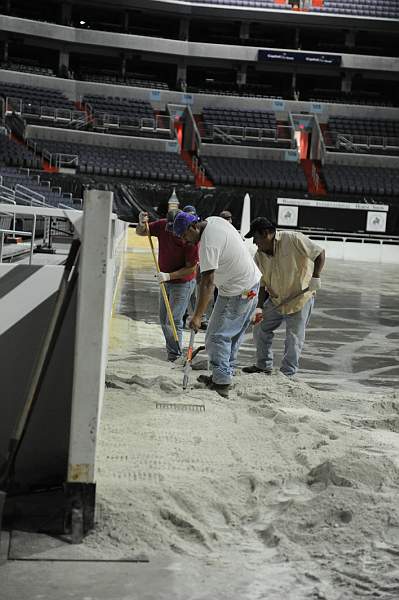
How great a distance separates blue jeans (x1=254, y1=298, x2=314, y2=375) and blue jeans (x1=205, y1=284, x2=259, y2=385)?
3.15 feet

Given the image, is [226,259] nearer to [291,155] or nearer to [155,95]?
[291,155]

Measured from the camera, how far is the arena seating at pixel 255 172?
1426 inches

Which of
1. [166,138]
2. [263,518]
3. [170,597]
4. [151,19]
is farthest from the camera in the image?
[151,19]

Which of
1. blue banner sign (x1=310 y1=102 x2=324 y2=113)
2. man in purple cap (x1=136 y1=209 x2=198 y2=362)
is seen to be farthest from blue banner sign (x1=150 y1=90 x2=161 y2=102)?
man in purple cap (x1=136 y1=209 x2=198 y2=362)

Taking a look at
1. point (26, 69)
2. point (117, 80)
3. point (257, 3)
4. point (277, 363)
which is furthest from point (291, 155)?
point (277, 363)

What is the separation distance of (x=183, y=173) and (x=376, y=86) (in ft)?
54.7

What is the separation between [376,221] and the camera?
1315 inches

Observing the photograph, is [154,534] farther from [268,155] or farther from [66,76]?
[66,76]

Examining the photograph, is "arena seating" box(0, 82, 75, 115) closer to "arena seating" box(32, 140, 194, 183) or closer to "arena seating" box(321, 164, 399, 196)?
"arena seating" box(32, 140, 194, 183)

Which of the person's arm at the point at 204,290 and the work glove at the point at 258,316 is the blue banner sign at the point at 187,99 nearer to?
the work glove at the point at 258,316

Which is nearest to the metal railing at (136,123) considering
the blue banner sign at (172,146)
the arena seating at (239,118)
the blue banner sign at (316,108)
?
the blue banner sign at (172,146)

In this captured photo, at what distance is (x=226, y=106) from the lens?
41.9 metres

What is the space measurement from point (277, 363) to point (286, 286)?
1547 millimetres

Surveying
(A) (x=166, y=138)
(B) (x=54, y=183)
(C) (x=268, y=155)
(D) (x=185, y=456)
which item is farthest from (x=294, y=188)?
(D) (x=185, y=456)
